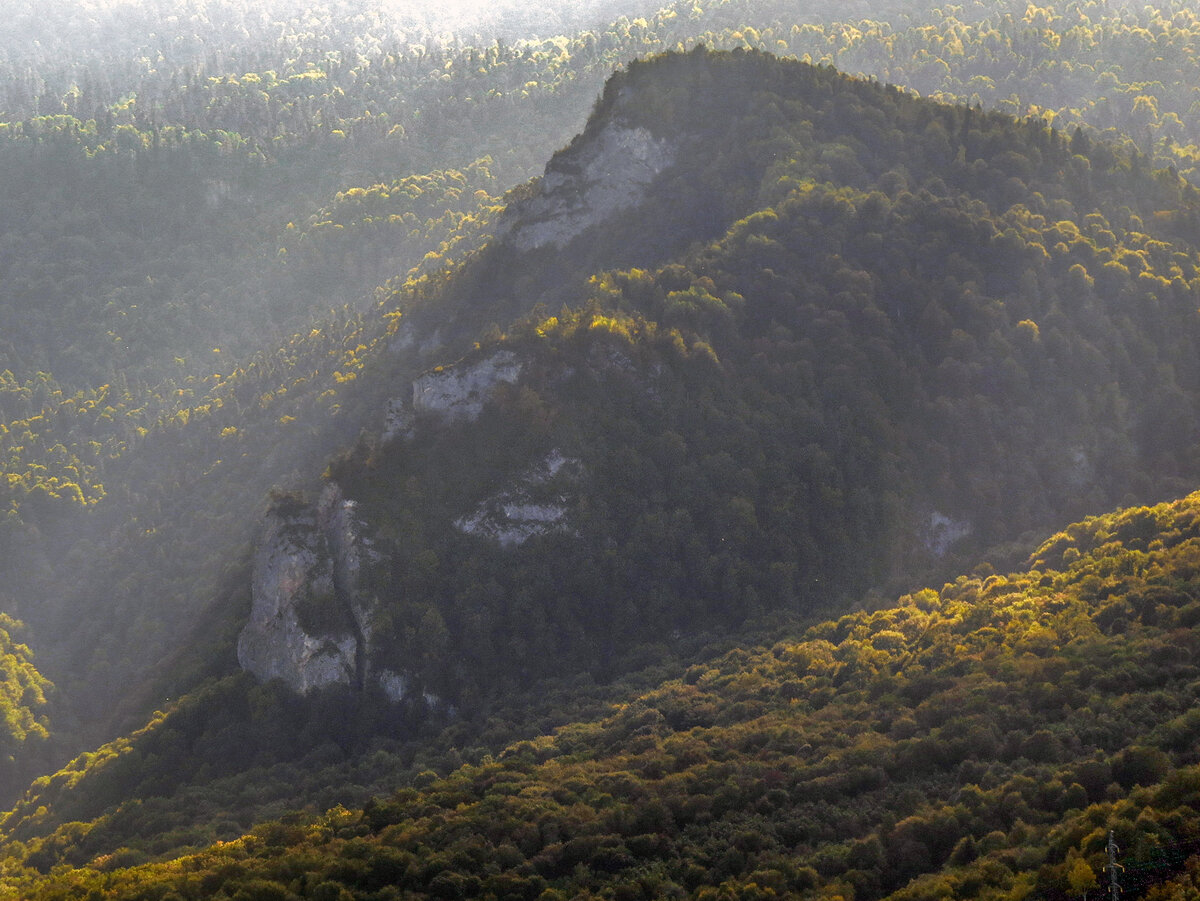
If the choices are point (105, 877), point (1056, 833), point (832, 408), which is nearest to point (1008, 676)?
point (1056, 833)

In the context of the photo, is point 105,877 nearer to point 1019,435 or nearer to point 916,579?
point 916,579

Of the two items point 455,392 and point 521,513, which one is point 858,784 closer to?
point 521,513

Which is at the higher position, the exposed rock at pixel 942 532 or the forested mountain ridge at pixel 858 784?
the forested mountain ridge at pixel 858 784

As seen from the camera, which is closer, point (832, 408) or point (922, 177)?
point (832, 408)

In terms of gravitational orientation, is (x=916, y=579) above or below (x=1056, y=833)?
below

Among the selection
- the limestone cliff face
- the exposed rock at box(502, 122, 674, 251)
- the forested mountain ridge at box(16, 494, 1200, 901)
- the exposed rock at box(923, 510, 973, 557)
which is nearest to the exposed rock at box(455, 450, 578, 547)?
the limestone cliff face

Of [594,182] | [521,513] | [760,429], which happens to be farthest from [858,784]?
[594,182]

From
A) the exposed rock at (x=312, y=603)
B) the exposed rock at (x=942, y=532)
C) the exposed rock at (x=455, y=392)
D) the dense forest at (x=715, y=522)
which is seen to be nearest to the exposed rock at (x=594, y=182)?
the dense forest at (x=715, y=522)

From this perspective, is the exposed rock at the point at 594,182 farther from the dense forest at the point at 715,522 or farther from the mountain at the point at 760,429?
the mountain at the point at 760,429

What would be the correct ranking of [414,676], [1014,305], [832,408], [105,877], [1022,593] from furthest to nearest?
[1014,305], [832,408], [414,676], [1022,593], [105,877]
